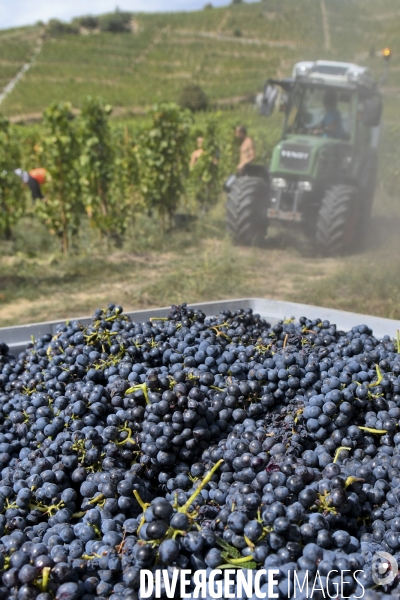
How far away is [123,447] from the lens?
136cm

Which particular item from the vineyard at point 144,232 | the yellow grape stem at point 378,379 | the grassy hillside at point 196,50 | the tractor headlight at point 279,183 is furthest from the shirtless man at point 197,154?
the grassy hillside at point 196,50

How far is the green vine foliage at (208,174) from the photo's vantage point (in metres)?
12.2

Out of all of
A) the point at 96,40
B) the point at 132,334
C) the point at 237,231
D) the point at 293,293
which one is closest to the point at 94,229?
the point at 237,231

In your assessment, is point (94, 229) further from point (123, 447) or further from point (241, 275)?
point (123, 447)

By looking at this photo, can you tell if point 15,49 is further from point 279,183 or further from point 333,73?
point 279,183

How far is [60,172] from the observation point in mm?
8703

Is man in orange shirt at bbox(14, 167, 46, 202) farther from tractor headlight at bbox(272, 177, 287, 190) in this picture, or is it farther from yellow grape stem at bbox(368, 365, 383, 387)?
yellow grape stem at bbox(368, 365, 383, 387)

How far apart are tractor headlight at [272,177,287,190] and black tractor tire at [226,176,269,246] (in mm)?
150

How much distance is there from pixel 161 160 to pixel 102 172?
4.60 ft

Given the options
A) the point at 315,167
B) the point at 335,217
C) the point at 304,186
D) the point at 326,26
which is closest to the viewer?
the point at 335,217

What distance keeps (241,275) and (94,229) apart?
355cm

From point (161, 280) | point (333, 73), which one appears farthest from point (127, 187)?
point (333, 73)

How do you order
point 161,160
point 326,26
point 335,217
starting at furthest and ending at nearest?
point 326,26 → point 161,160 → point 335,217

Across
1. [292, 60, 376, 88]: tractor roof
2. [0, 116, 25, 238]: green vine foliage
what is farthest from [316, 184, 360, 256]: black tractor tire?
[0, 116, 25, 238]: green vine foliage
